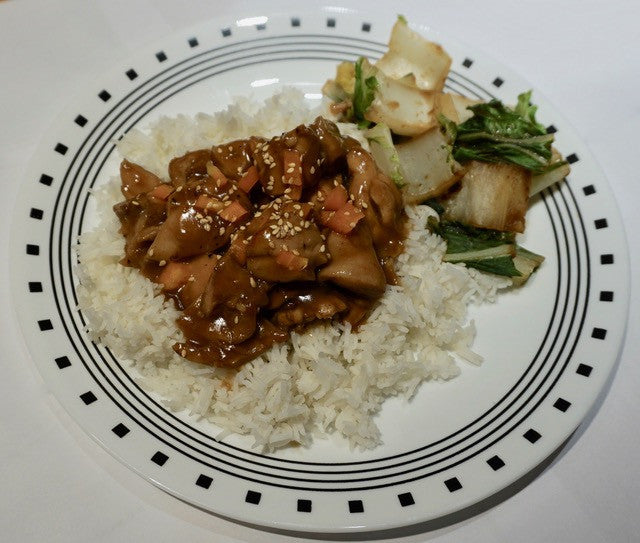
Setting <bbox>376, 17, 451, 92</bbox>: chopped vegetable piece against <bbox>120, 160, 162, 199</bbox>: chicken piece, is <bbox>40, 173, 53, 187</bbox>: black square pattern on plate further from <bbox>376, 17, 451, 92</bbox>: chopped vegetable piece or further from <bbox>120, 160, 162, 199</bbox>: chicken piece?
<bbox>376, 17, 451, 92</bbox>: chopped vegetable piece

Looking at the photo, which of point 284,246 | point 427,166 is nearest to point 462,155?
point 427,166

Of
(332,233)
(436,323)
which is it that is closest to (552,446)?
(436,323)

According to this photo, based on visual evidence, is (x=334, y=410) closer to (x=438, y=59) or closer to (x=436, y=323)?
(x=436, y=323)

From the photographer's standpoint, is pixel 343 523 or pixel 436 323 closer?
pixel 343 523

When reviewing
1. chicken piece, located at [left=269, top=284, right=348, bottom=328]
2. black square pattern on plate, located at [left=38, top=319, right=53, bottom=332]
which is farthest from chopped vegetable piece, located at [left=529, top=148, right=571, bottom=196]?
black square pattern on plate, located at [left=38, top=319, right=53, bottom=332]

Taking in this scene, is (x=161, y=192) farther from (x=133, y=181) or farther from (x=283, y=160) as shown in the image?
(x=283, y=160)

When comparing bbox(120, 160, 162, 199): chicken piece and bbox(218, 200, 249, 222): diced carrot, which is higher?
bbox(120, 160, 162, 199): chicken piece

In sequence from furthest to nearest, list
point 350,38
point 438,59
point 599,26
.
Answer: point 599,26 → point 350,38 → point 438,59

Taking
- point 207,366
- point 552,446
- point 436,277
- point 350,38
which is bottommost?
point 552,446
